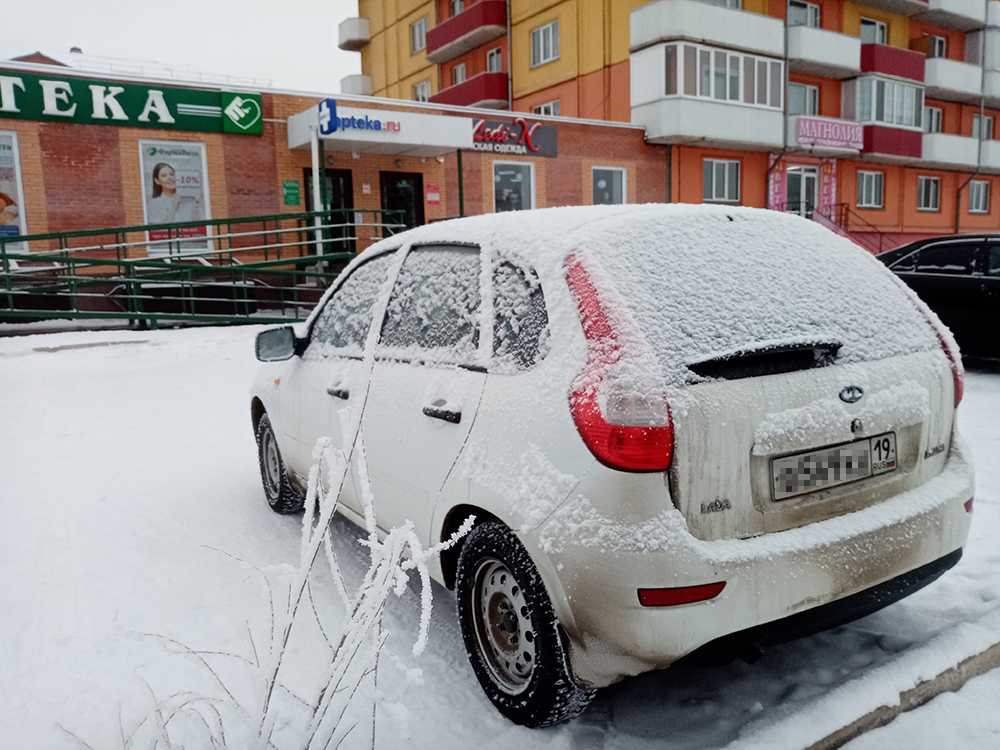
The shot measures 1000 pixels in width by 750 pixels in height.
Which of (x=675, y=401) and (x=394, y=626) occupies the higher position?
(x=675, y=401)

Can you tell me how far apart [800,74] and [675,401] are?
1198 inches

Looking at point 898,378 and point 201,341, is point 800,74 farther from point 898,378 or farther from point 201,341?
point 898,378

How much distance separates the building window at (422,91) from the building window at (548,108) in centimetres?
744

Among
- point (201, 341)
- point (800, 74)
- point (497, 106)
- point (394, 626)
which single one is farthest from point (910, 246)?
point (497, 106)

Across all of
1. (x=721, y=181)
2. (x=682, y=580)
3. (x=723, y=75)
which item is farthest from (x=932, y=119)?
(x=682, y=580)

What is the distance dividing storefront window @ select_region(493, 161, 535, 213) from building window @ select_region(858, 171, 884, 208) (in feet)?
48.2

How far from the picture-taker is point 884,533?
7.84 feet

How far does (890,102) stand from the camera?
2961 cm

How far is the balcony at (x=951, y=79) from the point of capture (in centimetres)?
3128

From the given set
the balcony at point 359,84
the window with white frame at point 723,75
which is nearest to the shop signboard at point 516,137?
the window with white frame at point 723,75

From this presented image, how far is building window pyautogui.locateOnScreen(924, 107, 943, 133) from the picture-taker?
33200 millimetres

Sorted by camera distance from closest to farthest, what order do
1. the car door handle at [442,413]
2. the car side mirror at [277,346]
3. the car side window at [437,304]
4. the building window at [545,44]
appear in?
the car door handle at [442,413] → the car side window at [437,304] → the car side mirror at [277,346] → the building window at [545,44]

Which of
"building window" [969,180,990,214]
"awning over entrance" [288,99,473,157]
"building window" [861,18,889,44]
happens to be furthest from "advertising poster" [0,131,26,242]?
"building window" [969,180,990,214]

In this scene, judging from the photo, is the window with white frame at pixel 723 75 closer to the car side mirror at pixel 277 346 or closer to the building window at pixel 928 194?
the building window at pixel 928 194
